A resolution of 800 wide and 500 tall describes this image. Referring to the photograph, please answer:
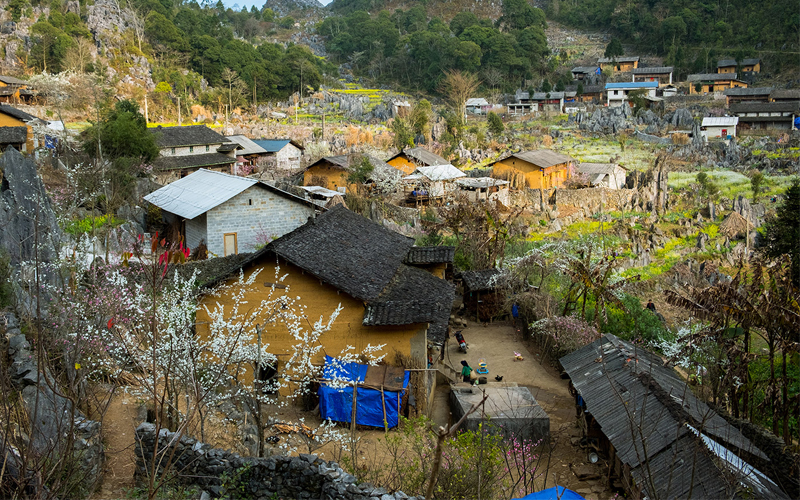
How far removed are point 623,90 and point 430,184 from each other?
5027 centimetres

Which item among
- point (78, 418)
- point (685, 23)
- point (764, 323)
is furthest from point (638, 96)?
point (78, 418)

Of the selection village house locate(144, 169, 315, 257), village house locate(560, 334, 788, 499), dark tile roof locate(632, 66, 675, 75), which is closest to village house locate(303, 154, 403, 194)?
village house locate(144, 169, 315, 257)

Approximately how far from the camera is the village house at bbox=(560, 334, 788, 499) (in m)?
7.67

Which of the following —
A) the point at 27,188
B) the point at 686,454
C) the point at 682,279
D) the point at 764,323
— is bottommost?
the point at 682,279

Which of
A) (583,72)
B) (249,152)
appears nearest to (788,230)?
(249,152)

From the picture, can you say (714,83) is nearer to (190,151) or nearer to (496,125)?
(496,125)

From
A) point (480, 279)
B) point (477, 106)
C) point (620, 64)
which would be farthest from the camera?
point (620, 64)

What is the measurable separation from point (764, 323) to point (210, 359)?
31.1ft

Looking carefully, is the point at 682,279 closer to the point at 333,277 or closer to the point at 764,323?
the point at 764,323

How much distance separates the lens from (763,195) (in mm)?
38344

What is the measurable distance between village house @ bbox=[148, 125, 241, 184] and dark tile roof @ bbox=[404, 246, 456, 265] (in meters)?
17.8

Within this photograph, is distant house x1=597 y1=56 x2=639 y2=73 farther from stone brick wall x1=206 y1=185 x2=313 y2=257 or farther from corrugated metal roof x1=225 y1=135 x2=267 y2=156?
stone brick wall x1=206 y1=185 x2=313 y2=257

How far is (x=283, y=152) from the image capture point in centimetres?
4300

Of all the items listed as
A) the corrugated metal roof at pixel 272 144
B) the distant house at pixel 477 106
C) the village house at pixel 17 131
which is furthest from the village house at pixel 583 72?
the village house at pixel 17 131
